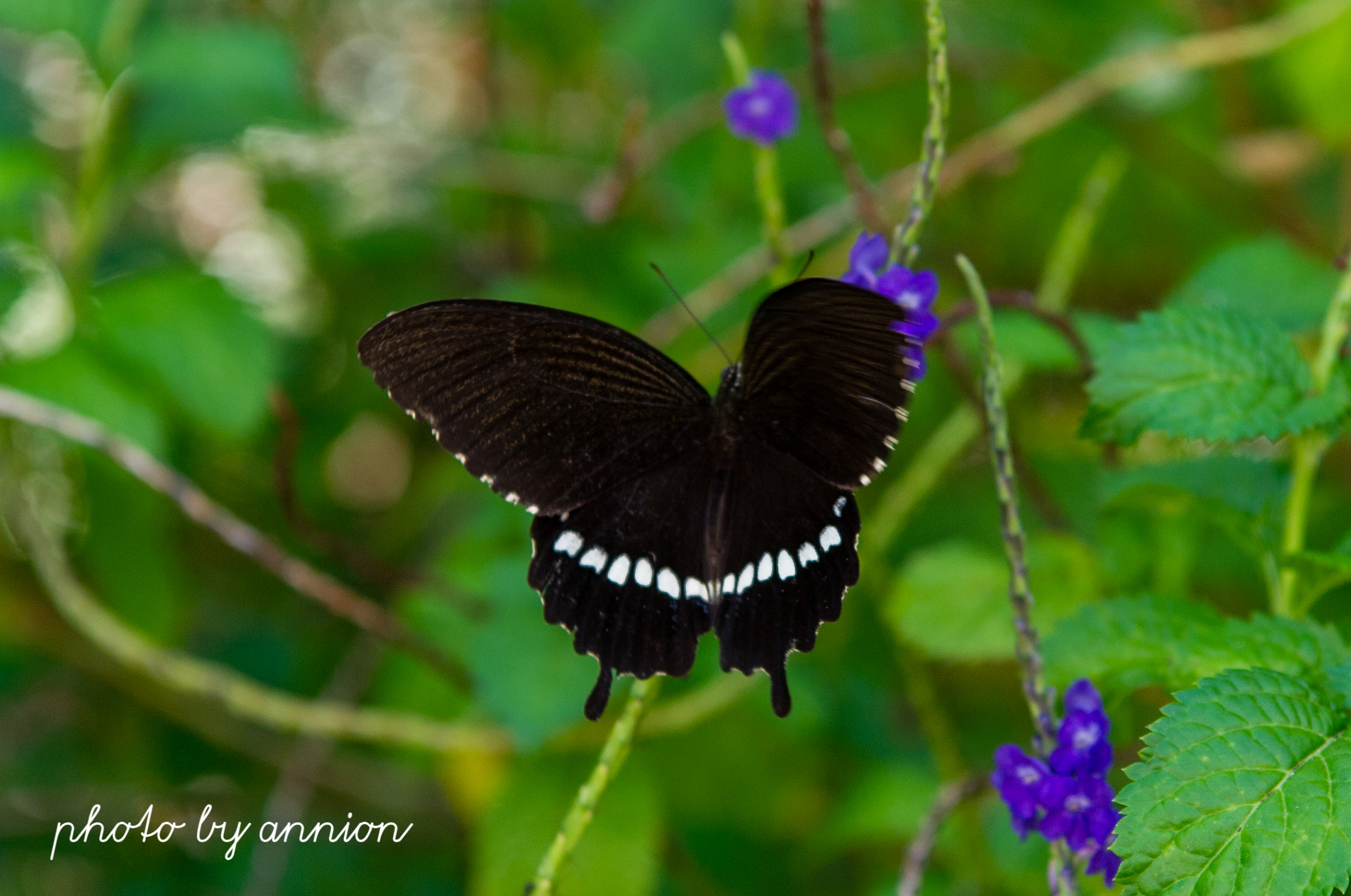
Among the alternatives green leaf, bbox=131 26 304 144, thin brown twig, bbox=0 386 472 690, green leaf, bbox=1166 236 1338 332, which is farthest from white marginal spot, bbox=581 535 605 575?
green leaf, bbox=131 26 304 144

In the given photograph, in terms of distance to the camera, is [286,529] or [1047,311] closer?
[1047,311]

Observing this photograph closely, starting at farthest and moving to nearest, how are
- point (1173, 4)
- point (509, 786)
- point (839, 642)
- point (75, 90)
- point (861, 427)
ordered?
point (75, 90) → point (1173, 4) → point (839, 642) → point (509, 786) → point (861, 427)

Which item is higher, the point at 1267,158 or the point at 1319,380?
the point at 1267,158

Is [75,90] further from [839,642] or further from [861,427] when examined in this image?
[861,427]

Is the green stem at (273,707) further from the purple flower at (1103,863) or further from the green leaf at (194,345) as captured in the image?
the purple flower at (1103,863)

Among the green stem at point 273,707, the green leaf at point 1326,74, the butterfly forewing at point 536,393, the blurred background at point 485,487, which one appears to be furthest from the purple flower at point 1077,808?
the green leaf at point 1326,74

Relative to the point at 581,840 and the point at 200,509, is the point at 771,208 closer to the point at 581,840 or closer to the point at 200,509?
the point at 200,509

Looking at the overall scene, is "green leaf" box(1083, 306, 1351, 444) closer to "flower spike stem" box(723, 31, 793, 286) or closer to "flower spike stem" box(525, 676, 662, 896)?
"flower spike stem" box(723, 31, 793, 286)

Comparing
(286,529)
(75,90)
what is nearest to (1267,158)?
(286,529)
